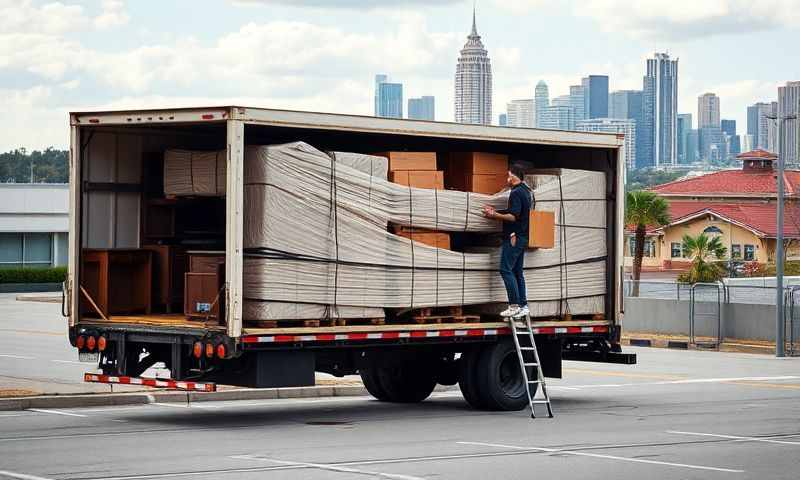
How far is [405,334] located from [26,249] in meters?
61.2

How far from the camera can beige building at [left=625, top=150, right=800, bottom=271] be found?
79625 millimetres

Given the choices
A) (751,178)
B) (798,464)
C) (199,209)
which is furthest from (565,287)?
(751,178)

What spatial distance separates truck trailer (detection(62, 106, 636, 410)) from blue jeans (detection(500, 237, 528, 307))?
0.33 m

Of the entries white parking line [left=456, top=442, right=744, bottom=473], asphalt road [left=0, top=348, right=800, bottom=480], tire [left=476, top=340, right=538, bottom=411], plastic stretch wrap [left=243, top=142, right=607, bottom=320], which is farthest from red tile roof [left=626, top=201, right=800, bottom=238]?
white parking line [left=456, top=442, right=744, bottom=473]

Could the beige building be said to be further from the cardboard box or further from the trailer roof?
the trailer roof

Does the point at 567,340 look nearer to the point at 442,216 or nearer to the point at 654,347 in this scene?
the point at 442,216

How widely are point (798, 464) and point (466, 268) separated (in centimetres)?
560

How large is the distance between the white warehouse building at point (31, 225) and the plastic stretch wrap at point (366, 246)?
58140 mm

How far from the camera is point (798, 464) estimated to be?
41.8ft

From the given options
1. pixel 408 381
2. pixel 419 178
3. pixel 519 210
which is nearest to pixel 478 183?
pixel 519 210

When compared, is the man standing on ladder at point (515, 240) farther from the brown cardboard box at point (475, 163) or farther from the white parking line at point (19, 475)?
the white parking line at point (19, 475)

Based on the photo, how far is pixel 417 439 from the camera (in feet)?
47.2

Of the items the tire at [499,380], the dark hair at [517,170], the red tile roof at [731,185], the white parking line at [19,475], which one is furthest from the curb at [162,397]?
the red tile roof at [731,185]

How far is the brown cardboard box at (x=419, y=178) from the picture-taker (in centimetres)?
1681
